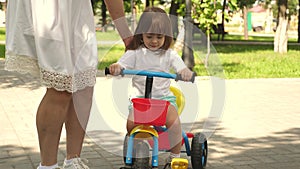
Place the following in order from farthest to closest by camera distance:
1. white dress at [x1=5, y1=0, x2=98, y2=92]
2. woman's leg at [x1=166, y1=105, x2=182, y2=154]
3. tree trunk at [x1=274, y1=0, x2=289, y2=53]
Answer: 1. tree trunk at [x1=274, y1=0, x2=289, y2=53]
2. woman's leg at [x1=166, y1=105, x2=182, y2=154]
3. white dress at [x1=5, y1=0, x2=98, y2=92]

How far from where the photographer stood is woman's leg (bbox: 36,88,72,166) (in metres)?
3.15

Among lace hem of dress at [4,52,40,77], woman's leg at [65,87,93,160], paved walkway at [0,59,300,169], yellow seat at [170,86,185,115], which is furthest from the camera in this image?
paved walkway at [0,59,300,169]

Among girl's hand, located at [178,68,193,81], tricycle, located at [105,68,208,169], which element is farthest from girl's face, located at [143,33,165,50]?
girl's hand, located at [178,68,193,81]

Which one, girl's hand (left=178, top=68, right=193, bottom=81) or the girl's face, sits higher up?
the girl's face

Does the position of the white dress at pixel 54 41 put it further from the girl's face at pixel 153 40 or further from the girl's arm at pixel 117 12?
the girl's face at pixel 153 40

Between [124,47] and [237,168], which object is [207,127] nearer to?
[237,168]

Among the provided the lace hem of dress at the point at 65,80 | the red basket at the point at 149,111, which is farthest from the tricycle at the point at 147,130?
the lace hem of dress at the point at 65,80

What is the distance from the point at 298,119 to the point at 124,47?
3465 mm

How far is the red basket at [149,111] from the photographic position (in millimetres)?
3525

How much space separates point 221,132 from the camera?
18.6 ft

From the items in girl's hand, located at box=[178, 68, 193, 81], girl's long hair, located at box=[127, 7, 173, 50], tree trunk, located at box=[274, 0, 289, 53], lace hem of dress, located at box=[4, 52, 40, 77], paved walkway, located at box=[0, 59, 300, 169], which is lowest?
tree trunk, located at box=[274, 0, 289, 53]

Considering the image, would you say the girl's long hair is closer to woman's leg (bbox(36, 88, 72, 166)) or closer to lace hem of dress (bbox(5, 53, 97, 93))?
lace hem of dress (bbox(5, 53, 97, 93))

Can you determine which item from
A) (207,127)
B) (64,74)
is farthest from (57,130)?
(207,127)

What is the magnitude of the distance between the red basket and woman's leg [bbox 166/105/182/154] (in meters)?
0.05
